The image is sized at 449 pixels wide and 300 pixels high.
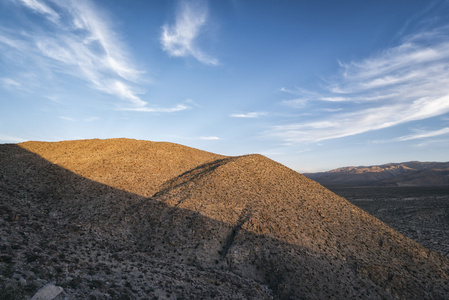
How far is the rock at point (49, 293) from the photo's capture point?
839 cm

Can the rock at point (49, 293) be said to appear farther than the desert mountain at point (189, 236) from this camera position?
No

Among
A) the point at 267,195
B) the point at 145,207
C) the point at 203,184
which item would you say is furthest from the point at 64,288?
the point at 267,195

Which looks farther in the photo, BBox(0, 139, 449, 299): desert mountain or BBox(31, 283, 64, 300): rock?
BBox(0, 139, 449, 299): desert mountain

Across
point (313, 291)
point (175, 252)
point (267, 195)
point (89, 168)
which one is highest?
point (89, 168)

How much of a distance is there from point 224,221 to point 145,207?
9327 millimetres

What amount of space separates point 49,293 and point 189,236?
13.6 m

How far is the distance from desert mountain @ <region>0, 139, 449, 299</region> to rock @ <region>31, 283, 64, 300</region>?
796mm

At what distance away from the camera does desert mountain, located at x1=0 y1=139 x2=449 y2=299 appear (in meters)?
12.7

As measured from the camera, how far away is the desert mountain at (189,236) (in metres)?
12.7

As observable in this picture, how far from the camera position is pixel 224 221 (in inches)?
955

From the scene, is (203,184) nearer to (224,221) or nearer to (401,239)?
(224,221)

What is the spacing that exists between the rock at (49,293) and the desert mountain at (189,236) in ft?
2.61

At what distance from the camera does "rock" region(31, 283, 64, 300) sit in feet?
27.5

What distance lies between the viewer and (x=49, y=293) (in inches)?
341
